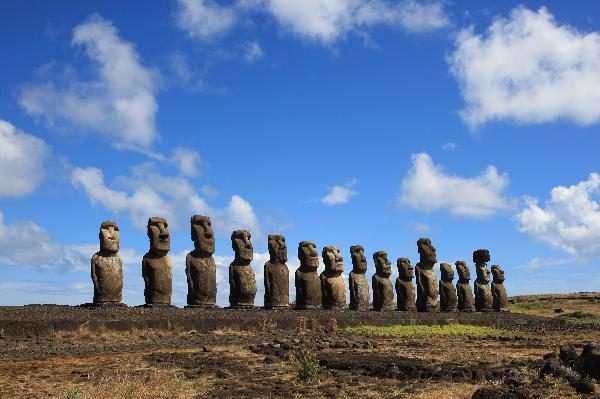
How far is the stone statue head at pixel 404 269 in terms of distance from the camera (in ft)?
104

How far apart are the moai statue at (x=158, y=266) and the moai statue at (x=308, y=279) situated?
244 inches

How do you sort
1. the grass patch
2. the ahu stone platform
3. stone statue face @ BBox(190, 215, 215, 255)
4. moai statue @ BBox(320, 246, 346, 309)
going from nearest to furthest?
1. the ahu stone platform
2. the grass patch
3. stone statue face @ BBox(190, 215, 215, 255)
4. moai statue @ BBox(320, 246, 346, 309)

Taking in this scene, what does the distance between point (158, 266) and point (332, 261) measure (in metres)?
8.45

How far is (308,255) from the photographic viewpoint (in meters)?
26.7

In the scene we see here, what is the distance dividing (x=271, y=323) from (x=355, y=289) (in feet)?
32.6

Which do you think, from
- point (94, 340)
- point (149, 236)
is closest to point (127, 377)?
point (94, 340)

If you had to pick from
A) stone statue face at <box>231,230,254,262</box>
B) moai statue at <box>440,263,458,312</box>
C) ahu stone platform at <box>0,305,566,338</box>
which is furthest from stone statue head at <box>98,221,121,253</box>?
moai statue at <box>440,263,458,312</box>

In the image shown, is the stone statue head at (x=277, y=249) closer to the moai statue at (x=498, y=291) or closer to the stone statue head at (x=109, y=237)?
the stone statue head at (x=109, y=237)

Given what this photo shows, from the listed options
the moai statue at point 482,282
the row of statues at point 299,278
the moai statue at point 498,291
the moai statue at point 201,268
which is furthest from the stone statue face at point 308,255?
the moai statue at point 498,291

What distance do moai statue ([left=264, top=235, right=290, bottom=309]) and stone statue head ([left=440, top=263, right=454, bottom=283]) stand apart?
1233 centimetres

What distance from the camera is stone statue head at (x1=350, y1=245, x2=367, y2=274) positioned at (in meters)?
29.7

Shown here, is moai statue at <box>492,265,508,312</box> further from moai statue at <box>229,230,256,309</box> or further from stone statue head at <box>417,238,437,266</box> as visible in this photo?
moai statue at <box>229,230,256,309</box>

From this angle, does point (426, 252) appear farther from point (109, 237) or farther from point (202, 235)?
point (109, 237)

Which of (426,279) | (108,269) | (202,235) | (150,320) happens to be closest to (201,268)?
(202,235)
